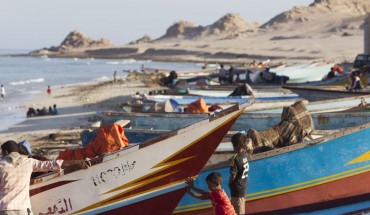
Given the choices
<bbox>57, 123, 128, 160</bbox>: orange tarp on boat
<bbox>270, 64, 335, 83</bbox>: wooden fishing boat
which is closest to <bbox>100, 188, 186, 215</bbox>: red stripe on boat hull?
<bbox>57, 123, 128, 160</bbox>: orange tarp on boat

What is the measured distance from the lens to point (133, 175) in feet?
26.4

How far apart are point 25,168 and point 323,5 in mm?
138132

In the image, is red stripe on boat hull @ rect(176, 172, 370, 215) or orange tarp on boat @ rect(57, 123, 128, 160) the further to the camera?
orange tarp on boat @ rect(57, 123, 128, 160)

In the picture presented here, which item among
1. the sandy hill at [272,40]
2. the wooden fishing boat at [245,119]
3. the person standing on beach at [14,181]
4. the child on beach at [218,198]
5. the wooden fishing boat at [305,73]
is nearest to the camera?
the child on beach at [218,198]

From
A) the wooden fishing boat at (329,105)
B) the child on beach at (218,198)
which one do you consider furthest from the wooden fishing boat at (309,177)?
the wooden fishing boat at (329,105)

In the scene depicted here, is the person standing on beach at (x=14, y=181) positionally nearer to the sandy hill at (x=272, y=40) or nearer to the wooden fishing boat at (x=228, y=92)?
the wooden fishing boat at (x=228, y=92)

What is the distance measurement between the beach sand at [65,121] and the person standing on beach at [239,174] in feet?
26.8

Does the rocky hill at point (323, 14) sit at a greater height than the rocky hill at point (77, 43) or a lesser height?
greater

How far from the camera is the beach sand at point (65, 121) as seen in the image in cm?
1748

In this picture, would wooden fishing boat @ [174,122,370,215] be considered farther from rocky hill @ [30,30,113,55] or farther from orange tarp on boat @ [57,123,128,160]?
rocky hill @ [30,30,113,55]

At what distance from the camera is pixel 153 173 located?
8.09m

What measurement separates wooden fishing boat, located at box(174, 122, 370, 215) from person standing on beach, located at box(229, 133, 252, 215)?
124cm

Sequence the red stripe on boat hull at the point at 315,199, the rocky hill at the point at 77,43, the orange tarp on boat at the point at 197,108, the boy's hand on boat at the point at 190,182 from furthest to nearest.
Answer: the rocky hill at the point at 77,43, the orange tarp on boat at the point at 197,108, the red stripe on boat hull at the point at 315,199, the boy's hand on boat at the point at 190,182

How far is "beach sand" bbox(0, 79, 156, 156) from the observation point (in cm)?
1748
